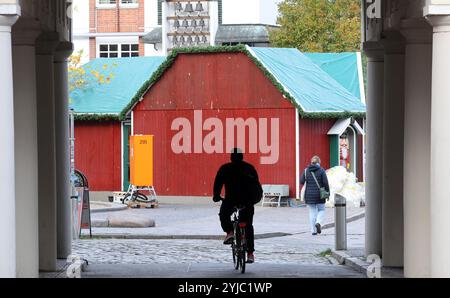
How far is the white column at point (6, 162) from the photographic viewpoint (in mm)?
14117

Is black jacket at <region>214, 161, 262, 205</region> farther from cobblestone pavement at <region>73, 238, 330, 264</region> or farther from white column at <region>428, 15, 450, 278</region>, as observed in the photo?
white column at <region>428, 15, 450, 278</region>

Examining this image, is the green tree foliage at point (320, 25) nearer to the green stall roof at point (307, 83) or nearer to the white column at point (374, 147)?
the green stall roof at point (307, 83)

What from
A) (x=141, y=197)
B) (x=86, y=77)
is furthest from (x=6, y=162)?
(x=86, y=77)

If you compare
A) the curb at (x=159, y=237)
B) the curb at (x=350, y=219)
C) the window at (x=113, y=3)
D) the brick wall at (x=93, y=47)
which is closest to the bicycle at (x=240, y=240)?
the curb at (x=159, y=237)

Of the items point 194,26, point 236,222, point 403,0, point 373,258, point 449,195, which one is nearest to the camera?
point 449,195

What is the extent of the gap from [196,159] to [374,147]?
78.8ft

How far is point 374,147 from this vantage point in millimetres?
21406

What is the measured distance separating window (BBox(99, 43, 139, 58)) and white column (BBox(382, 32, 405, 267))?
5828 cm

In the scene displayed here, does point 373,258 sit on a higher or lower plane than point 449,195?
lower

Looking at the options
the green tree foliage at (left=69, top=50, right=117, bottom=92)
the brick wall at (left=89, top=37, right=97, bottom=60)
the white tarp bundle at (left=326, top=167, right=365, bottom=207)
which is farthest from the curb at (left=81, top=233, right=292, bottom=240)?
the brick wall at (left=89, top=37, right=97, bottom=60)

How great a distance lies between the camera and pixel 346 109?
148 feet

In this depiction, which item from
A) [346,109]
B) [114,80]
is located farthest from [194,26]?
[346,109]

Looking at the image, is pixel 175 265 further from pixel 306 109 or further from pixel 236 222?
pixel 306 109

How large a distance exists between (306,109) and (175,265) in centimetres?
2224
